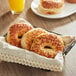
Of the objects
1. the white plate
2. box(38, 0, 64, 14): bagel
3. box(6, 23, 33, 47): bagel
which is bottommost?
the white plate

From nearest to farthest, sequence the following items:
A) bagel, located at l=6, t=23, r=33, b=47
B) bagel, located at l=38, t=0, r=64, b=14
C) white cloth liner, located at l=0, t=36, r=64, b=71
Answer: white cloth liner, located at l=0, t=36, r=64, b=71
bagel, located at l=6, t=23, r=33, b=47
bagel, located at l=38, t=0, r=64, b=14

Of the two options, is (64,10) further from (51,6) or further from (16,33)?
(16,33)

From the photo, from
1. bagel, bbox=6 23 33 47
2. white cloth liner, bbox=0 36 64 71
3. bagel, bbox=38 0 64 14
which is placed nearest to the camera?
white cloth liner, bbox=0 36 64 71

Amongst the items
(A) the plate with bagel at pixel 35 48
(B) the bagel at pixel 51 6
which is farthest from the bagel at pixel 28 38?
(B) the bagel at pixel 51 6

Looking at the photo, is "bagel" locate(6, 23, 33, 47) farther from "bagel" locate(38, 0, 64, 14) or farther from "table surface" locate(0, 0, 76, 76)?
"bagel" locate(38, 0, 64, 14)

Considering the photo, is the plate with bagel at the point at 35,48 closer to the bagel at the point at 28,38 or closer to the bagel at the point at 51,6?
the bagel at the point at 28,38

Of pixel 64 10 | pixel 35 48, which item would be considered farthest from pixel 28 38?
pixel 64 10

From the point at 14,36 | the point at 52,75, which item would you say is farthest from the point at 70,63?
the point at 14,36

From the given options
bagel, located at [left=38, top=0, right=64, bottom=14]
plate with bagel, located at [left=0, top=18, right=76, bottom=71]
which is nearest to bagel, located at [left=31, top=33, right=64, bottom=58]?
plate with bagel, located at [left=0, top=18, right=76, bottom=71]
